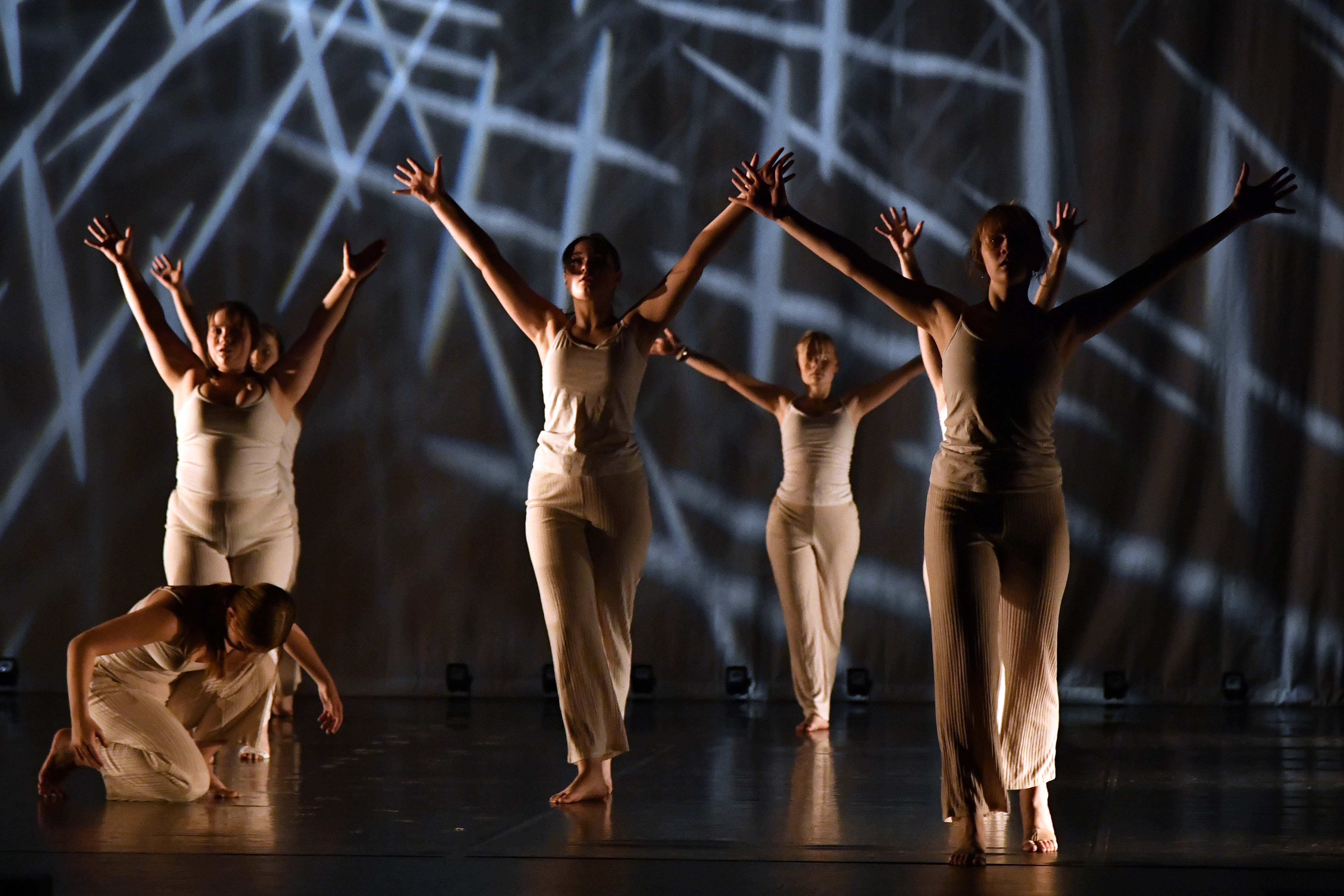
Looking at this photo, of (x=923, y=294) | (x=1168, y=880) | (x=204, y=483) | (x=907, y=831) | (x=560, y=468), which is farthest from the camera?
(x=204, y=483)

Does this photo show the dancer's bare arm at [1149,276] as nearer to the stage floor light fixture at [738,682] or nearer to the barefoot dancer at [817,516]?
the barefoot dancer at [817,516]

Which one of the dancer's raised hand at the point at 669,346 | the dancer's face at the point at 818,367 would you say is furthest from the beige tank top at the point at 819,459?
the dancer's raised hand at the point at 669,346

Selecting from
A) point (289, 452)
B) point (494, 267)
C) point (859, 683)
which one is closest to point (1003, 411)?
point (494, 267)

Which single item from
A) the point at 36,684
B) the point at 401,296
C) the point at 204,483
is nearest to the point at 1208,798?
the point at 204,483

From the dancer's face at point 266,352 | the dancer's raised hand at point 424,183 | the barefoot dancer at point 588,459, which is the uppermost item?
the dancer's raised hand at point 424,183

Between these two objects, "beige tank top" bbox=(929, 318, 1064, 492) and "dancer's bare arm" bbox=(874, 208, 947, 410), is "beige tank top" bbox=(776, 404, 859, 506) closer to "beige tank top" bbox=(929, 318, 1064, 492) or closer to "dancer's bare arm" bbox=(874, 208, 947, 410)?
"dancer's bare arm" bbox=(874, 208, 947, 410)

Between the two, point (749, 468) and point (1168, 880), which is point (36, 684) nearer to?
point (749, 468)

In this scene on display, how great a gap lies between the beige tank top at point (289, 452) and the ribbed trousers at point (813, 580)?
5.92 feet

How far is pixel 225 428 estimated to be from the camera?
4.61 metres

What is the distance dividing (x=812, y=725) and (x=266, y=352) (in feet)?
7.88

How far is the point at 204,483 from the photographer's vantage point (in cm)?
461

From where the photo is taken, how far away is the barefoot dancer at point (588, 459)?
3758 mm

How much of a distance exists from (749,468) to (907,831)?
3.88 meters

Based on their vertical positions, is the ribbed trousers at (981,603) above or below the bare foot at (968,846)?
above
